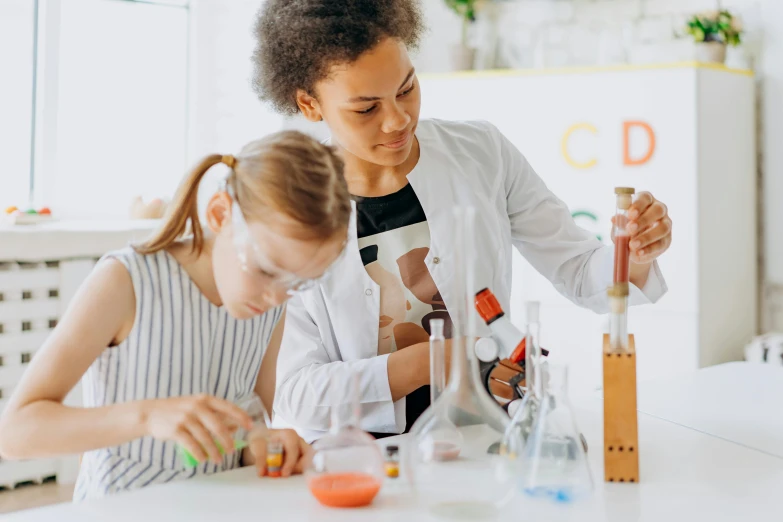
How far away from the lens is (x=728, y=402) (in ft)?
4.48

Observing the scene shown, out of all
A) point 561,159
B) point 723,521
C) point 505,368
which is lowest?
point 723,521

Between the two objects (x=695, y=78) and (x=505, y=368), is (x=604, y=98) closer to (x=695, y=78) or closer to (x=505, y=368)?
(x=695, y=78)

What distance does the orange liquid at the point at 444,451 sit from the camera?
90cm

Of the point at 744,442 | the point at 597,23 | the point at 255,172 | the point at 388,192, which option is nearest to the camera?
the point at 255,172

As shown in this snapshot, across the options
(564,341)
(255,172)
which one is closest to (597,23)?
(564,341)

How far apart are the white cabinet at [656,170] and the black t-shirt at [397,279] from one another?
5.40 feet

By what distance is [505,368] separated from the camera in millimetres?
1043

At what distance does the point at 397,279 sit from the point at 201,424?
2.05 ft

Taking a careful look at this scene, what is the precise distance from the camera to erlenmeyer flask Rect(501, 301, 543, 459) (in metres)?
0.91

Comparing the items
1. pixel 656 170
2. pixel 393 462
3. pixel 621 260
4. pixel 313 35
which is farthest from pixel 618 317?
pixel 656 170

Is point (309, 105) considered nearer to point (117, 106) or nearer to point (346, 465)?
point (346, 465)

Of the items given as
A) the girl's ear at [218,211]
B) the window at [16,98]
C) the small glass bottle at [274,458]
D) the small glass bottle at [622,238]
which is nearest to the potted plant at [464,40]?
the window at [16,98]

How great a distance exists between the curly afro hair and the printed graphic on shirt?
0.30 meters

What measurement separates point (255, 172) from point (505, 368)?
40 centimetres
